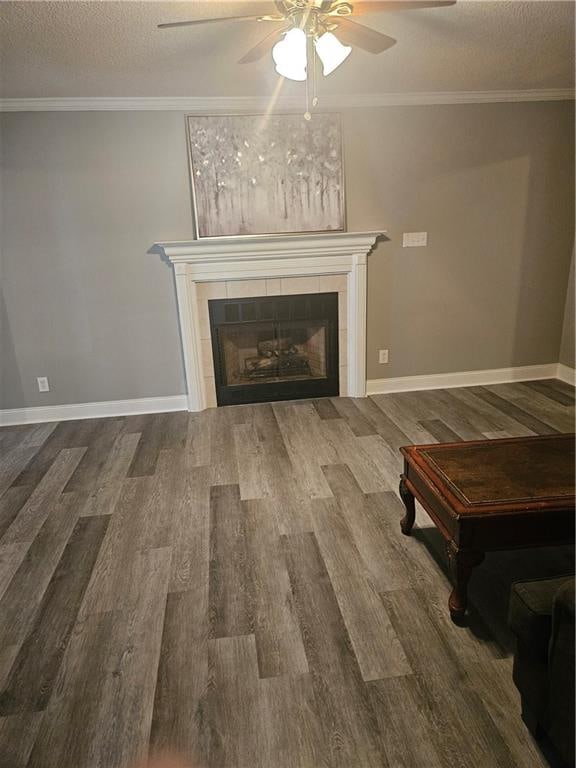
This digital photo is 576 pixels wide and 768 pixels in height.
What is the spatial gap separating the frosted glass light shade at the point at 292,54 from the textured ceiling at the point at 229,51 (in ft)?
1.01

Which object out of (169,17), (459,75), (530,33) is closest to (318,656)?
(169,17)

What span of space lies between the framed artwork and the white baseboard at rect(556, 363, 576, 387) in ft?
8.27

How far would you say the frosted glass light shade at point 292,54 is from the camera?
6.12ft

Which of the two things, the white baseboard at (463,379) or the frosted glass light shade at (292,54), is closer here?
the frosted glass light shade at (292,54)

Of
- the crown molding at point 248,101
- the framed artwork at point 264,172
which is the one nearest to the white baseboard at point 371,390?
the framed artwork at point 264,172

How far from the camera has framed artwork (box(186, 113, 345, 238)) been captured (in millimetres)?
3682

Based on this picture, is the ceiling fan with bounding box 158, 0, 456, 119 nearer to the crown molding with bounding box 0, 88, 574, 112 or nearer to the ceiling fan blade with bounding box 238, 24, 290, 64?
the ceiling fan blade with bounding box 238, 24, 290, 64

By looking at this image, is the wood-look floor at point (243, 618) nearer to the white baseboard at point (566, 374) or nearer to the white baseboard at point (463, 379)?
the white baseboard at point (463, 379)

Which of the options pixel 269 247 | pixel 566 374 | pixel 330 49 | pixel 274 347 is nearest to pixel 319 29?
pixel 330 49

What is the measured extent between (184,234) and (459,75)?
7.26ft

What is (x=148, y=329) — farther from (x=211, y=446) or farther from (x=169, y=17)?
(x=169, y=17)

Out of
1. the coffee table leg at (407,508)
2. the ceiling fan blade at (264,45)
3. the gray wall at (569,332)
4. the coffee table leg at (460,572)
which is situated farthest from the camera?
the gray wall at (569,332)

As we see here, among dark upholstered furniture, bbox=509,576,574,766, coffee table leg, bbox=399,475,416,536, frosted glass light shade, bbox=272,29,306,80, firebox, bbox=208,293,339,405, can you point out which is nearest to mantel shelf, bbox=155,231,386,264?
firebox, bbox=208,293,339,405

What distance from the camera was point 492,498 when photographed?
6.11ft
